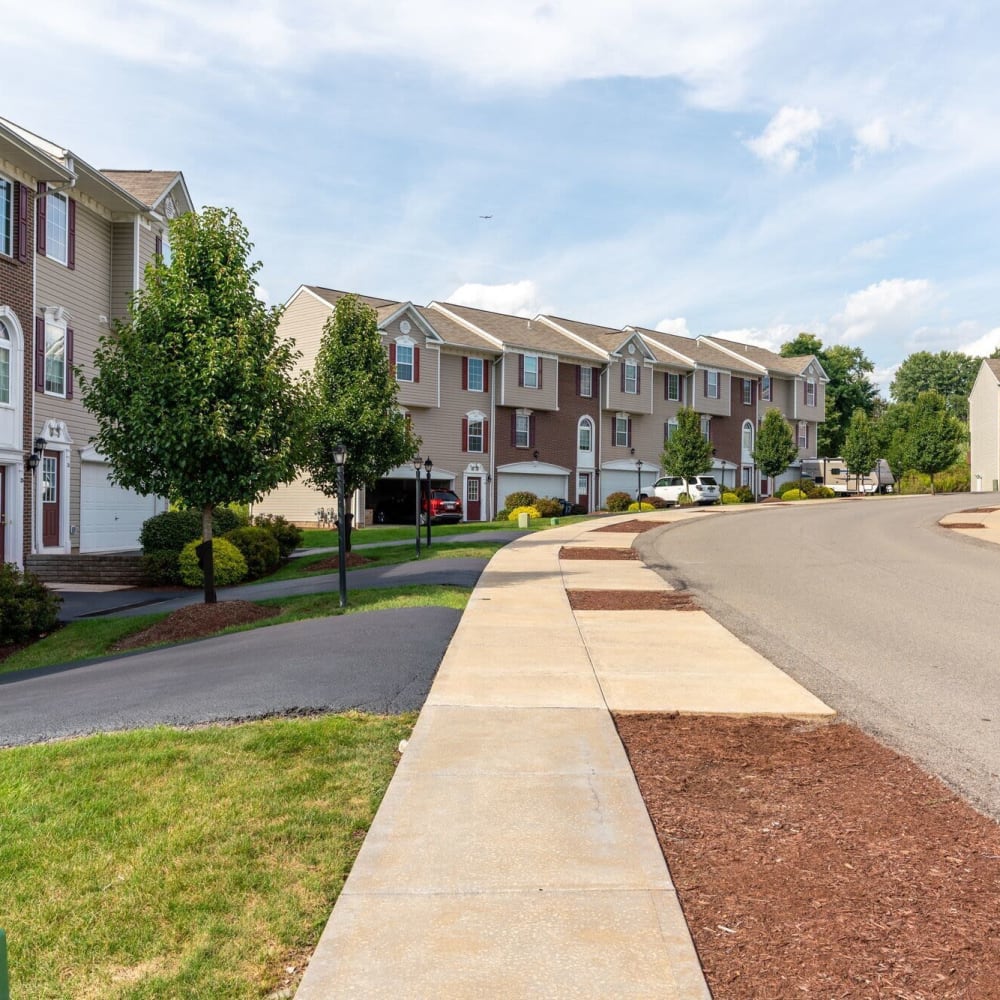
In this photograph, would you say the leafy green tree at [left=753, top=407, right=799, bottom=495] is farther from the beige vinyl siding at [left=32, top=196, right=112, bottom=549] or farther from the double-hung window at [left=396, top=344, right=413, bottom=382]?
the beige vinyl siding at [left=32, top=196, right=112, bottom=549]

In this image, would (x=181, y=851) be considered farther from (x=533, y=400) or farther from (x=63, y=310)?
(x=533, y=400)

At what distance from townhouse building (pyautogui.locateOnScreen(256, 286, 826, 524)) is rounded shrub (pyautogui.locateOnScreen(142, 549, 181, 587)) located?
15983 mm

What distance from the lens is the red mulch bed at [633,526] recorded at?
30.2 metres

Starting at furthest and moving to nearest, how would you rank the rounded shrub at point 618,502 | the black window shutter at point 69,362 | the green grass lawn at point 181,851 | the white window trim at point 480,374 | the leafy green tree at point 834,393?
the leafy green tree at point 834,393 → the rounded shrub at point 618,502 → the white window trim at point 480,374 → the black window shutter at point 69,362 → the green grass lawn at point 181,851

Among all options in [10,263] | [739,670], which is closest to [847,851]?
[739,670]

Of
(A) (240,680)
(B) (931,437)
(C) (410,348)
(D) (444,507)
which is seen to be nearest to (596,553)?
(A) (240,680)

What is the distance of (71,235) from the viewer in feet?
74.4

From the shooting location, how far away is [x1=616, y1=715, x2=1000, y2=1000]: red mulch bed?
3336mm

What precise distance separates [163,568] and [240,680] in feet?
46.2

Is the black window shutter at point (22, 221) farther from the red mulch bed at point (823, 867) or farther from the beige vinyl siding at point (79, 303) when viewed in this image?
the red mulch bed at point (823, 867)

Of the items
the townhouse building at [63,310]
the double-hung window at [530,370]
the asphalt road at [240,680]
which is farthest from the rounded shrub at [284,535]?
the double-hung window at [530,370]

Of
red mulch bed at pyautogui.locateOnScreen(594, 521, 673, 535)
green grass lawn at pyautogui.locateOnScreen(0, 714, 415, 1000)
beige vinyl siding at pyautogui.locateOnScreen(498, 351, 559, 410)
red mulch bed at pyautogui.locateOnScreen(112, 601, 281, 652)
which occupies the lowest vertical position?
red mulch bed at pyautogui.locateOnScreen(112, 601, 281, 652)

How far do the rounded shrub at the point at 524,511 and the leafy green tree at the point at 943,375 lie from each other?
8832 centimetres

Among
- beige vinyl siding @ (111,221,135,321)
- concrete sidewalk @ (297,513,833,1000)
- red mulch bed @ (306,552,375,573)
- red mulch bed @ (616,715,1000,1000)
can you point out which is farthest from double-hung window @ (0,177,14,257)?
red mulch bed @ (616,715,1000,1000)
